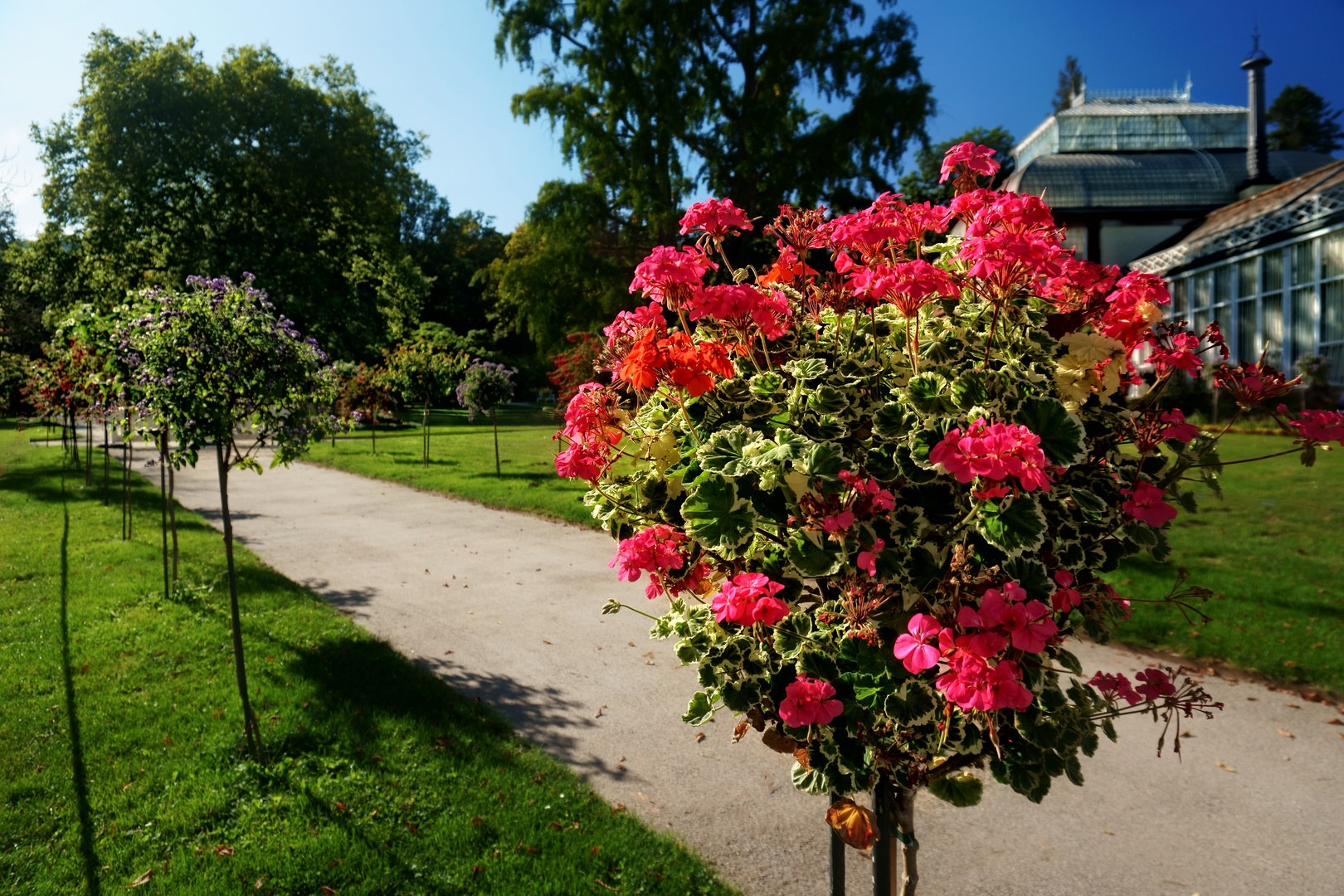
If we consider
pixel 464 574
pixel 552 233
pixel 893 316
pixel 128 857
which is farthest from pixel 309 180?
pixel 893 316

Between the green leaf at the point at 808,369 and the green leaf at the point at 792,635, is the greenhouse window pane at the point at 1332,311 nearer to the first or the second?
the green leaf at the point at 808,369

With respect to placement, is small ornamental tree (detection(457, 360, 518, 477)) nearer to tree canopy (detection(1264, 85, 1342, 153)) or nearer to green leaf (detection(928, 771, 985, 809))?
green leaf (detection(928, 771, 985, 809))

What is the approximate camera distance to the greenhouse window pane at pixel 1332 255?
44.9 ft

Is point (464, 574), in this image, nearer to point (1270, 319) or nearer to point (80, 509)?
point (80, 509)

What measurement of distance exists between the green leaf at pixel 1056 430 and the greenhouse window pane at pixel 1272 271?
18.3 meters

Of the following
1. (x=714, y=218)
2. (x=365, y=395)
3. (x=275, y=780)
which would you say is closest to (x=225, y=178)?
(x=365, y=395)

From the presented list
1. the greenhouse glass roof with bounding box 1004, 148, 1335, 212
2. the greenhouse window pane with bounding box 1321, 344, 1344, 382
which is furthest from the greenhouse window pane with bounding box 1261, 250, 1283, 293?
the greenhouse glass roof with bounding box 1004, 148, 1335, 212

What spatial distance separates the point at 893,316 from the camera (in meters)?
1.89

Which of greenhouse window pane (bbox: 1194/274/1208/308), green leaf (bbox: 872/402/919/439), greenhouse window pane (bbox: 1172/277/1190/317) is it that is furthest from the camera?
greenhouse window pane (bbox: 1172/277/1190/317)

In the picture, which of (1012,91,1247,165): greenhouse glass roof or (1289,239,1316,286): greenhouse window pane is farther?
(1012,91,1247,165): greenhouse glass roof

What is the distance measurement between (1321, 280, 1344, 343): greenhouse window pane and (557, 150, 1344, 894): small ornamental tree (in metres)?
16.3

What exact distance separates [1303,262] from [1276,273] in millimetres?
779

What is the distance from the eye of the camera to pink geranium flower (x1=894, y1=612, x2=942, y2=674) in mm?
1441

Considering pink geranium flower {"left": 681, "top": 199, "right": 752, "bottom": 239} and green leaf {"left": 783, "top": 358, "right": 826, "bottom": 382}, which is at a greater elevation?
pink geranium flower {"left": 681, "top": 199, "right": 752, "bottom": 239}
